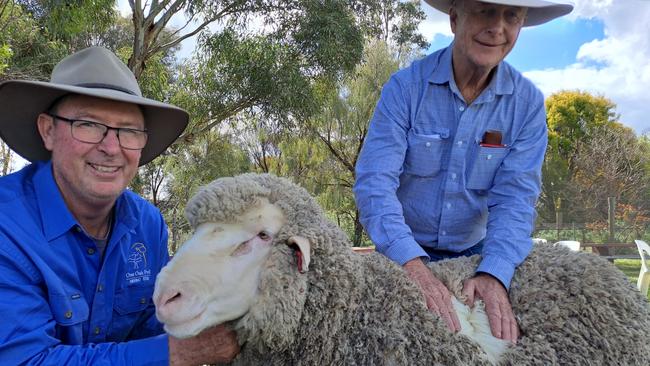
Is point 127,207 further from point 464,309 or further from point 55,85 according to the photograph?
point 464,309

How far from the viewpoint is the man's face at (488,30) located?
7.18 feet

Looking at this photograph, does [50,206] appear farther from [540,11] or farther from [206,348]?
[540,11]

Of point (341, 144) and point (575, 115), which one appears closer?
point (341, 144)

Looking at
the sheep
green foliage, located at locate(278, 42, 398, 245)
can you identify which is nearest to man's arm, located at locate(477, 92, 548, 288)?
the sheep

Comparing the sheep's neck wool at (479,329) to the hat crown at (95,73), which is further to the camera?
the hat crown at (95,73)

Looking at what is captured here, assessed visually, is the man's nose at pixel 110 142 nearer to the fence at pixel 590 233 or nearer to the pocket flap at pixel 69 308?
the pocket flap at pixel 69 308

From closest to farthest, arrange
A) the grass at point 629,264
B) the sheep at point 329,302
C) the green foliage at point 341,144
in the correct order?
the sheep at point 329,302 → the grass at point 629,264 → the green foliage at point 341,144

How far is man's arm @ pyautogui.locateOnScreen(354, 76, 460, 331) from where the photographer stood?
1978 millimetres

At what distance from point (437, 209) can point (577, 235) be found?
17223 mm

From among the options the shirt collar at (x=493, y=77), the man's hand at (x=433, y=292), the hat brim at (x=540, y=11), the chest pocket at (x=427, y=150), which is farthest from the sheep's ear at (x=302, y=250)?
the hat brim at (x=540, y=11)

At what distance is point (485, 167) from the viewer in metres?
2.39

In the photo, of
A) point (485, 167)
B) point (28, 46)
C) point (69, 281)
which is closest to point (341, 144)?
point (28, 46)

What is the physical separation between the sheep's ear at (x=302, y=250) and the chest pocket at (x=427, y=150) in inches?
33.8

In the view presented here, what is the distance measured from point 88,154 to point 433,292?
147cm
